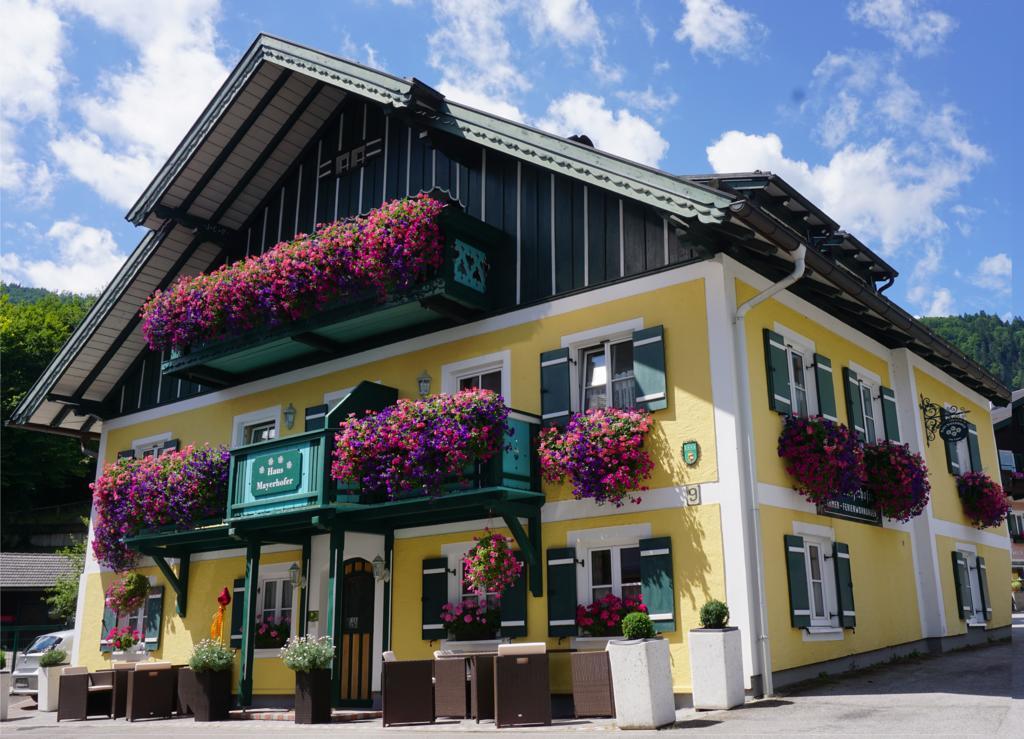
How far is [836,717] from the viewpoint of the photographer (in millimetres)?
9219

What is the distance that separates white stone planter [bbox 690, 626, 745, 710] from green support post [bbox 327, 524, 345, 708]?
17.4 ft

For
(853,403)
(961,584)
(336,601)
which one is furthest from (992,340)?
(336,601)

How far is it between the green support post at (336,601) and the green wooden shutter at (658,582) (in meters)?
4.42

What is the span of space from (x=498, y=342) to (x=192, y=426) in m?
7.84

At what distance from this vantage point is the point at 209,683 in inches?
543

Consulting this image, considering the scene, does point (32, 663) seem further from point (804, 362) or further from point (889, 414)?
point (889, 414)

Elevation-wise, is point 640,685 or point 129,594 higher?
point 129,594

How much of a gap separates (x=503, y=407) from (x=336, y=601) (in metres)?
3.86

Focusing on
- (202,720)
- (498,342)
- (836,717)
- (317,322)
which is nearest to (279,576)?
(202,720)

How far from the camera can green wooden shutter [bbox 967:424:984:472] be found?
19.9m

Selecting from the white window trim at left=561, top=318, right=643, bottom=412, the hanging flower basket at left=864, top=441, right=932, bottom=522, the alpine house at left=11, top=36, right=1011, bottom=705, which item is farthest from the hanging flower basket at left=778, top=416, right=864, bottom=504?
the white window trim at left=561, top=318, right=643, bottom=412

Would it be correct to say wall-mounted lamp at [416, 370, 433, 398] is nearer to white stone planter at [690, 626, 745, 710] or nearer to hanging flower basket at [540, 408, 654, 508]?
hanging flower basket at [540, 408, 654, 508]

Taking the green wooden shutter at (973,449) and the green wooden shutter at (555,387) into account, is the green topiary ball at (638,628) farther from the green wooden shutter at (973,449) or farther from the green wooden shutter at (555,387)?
the green wooden shutter at (973,449)

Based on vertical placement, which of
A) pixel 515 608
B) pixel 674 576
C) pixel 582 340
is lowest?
pixel 515 608
